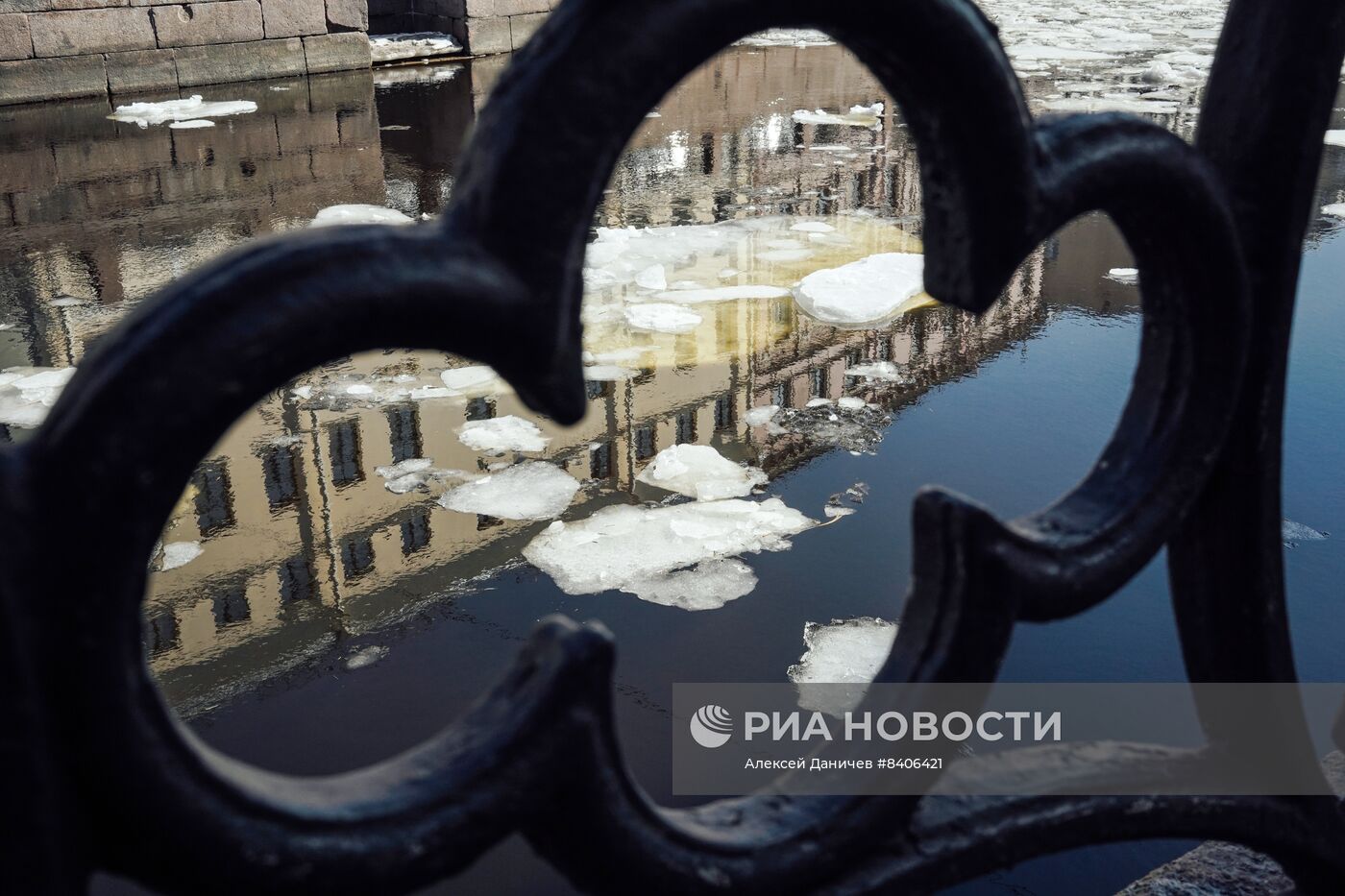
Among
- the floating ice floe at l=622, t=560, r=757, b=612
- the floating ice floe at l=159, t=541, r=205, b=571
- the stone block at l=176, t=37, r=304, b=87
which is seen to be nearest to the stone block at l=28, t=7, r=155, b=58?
the stone block at l=176, t=37, r=304, b=87

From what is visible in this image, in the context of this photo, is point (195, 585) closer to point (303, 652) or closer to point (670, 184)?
point (303, 652)

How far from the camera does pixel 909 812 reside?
2.48 feet

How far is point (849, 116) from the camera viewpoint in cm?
1134

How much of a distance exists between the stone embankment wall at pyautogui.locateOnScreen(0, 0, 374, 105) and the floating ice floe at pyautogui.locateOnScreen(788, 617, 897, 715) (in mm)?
10789

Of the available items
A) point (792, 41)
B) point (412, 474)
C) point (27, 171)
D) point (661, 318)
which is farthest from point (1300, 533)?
point (792, 41)

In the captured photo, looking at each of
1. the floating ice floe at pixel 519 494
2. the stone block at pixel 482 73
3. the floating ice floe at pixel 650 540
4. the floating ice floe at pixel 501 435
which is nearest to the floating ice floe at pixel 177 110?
the stone block at pixel 482 73

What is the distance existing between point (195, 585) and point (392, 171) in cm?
552

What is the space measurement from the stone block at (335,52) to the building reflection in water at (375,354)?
271 centimetres

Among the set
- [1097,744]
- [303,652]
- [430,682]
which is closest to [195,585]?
[303,652]

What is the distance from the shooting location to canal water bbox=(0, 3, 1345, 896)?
2.90 meters

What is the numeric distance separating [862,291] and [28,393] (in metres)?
3.41

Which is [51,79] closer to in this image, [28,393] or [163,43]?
[163,43]

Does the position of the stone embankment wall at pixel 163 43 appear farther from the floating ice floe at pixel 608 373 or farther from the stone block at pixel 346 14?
the floating ice floe at pixel 608 373

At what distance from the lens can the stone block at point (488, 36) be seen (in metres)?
14.6
